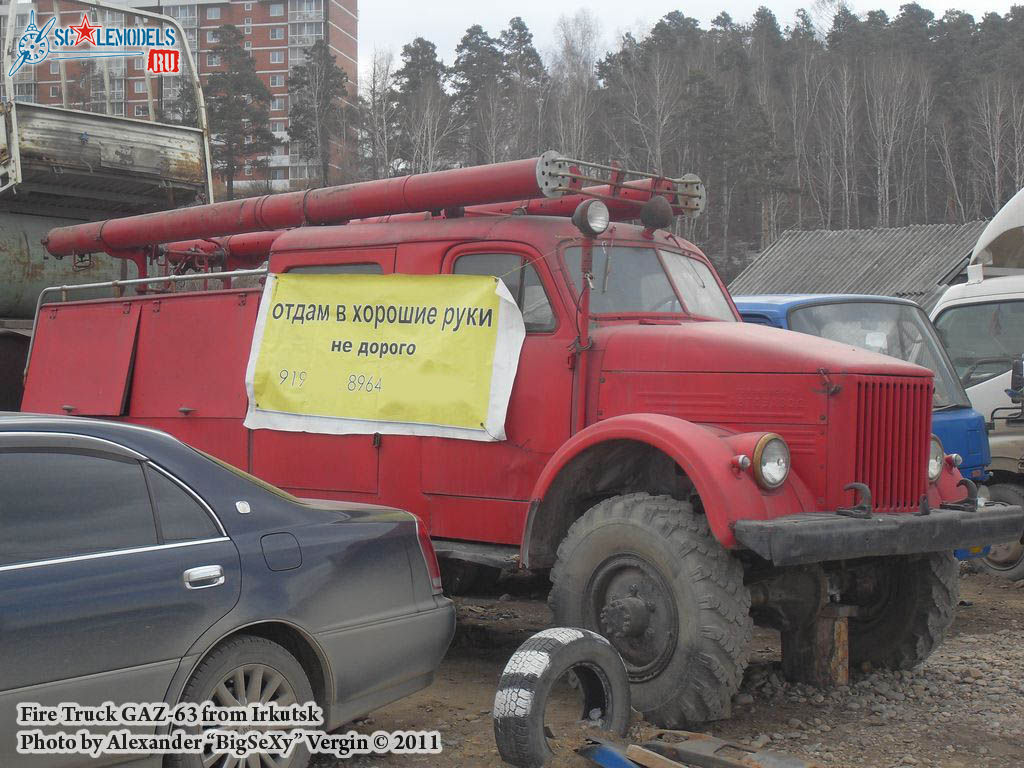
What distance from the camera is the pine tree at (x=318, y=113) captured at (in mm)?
57250

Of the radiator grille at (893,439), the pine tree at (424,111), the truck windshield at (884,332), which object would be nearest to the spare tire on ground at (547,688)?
the radiator grille at (893,439)

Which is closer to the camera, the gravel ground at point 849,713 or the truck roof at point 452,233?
the gravel ground at point 849,713

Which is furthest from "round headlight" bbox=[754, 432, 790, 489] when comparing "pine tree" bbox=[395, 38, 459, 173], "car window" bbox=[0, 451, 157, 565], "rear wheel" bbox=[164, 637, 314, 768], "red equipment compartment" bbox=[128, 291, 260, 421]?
"pine tree" bbox=[395, 38, 459, 173]

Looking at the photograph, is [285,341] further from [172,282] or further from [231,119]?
[231,119]

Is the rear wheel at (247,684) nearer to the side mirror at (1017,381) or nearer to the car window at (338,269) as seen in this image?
the car window at (338,269)

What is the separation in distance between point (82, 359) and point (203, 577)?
508cm

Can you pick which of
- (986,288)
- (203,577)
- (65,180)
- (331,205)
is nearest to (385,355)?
(331,205)

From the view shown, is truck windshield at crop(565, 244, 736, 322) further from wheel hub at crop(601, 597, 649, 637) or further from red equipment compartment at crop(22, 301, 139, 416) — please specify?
red equipment compartment at crop(22, 301, 139, 416)

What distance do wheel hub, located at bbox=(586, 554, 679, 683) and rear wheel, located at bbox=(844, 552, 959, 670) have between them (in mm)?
1403

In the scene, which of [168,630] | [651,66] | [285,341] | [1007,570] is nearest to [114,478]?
[168,630]

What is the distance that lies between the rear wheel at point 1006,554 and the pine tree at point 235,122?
47.3m

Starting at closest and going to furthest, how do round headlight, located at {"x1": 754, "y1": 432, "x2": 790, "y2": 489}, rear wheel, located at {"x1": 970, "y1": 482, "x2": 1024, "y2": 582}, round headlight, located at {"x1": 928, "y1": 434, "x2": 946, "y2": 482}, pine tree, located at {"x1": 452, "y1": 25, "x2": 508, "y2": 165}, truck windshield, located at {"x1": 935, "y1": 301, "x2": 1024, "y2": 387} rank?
1. round headlight, located at {"x1": 754, "y1": 432, "x2": 790, "y2": 489}
2. round headlight, located at {"x1": 928, "y1": 434, "x2": 946, "y2": 482}
3. rear wheel, located at {"x1": 970, "y1": 482, "x2": 1024, "y2": 582}
4. truck windshield, located at {"x1": 935, "y1": 301, "x2": 1024, "y2": 387}
5. pine tree, located at {"x1": 452, "y1": 25, "x2": 508, "y2": 165}

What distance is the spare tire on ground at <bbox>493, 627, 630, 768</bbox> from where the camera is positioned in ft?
15.4

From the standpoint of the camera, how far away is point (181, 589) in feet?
13.3
